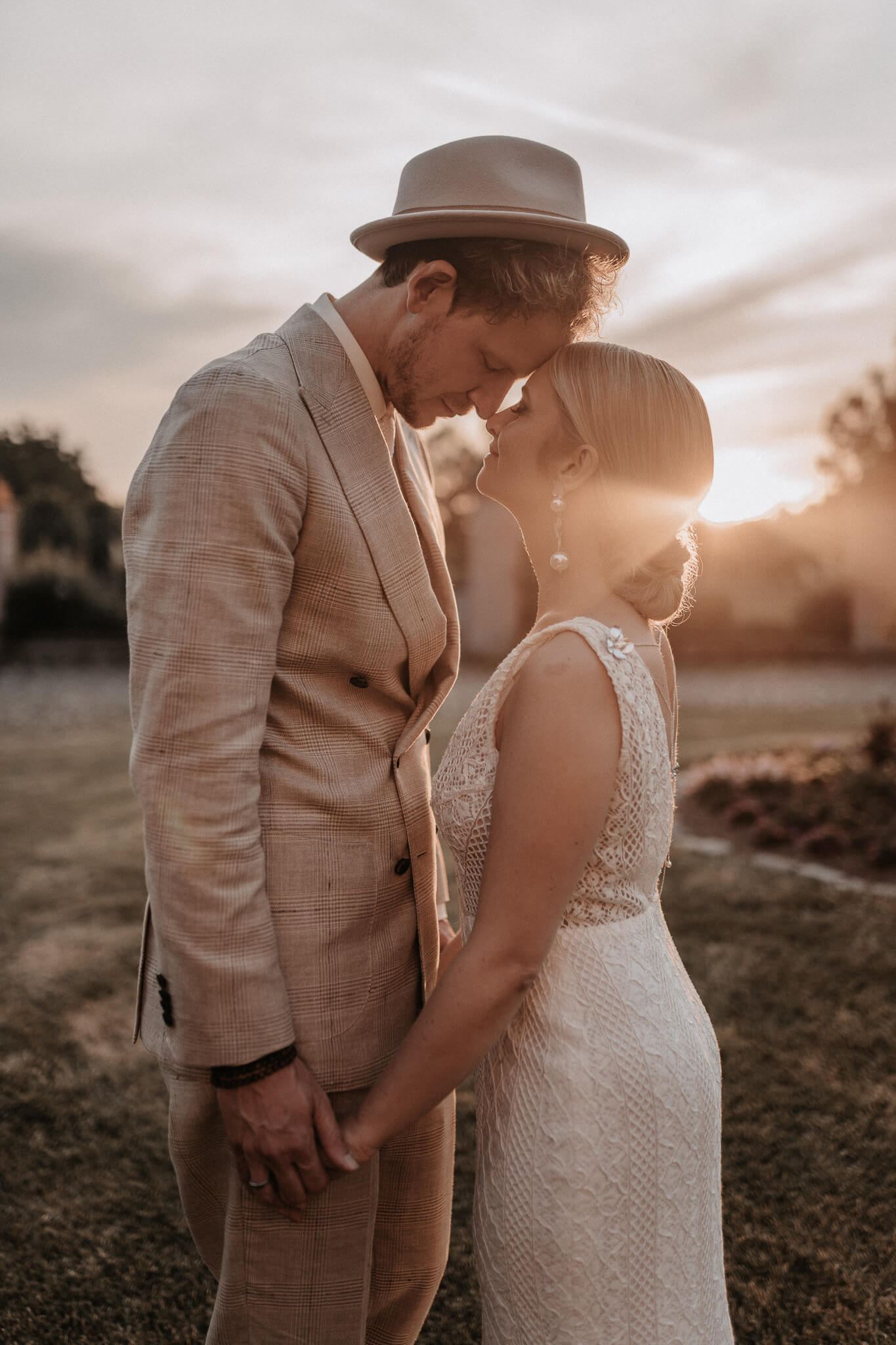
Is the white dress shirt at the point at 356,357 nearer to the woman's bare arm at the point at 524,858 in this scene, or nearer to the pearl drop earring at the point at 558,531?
the pearl drop earring at the point at 558,531

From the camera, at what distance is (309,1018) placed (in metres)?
1.78

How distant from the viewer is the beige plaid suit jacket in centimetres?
156

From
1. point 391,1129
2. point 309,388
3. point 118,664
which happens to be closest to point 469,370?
point 309,388

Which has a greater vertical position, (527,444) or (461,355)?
(461,355)

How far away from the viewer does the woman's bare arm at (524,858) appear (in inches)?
62.5

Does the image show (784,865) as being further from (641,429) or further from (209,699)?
(209,699)

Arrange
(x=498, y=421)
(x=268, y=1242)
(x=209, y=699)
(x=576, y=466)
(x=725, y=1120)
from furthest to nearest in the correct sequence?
(x=725, y=1120) → (x=498, y=421) → (x=576, y=466) → (x=268, y=1242) → (x=209, y=699)

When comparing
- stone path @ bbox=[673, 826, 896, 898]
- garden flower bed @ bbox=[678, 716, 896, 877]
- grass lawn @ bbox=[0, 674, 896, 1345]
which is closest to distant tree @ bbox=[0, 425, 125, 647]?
garden flower bed @ bbox=[678, 716, 896, 877]

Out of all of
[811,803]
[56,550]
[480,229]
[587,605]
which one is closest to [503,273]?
[480,229]

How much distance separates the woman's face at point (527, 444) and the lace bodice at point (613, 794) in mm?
354

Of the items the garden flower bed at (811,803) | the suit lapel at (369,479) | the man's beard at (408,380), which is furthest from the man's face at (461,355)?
the garden flower bed at (811,803)

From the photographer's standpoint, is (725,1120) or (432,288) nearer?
(432,288)

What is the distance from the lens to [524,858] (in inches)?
62.5

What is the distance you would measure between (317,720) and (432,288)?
91 centimetres
